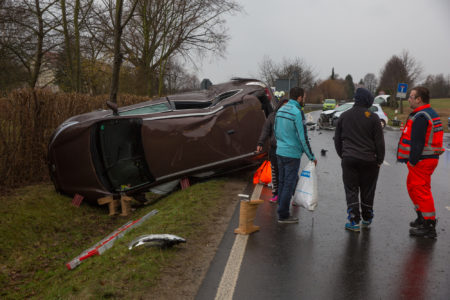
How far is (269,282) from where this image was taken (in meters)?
3.95

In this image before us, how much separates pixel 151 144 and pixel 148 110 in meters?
0.87

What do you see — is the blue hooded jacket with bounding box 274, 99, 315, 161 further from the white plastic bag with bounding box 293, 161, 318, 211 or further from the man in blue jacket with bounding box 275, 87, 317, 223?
the white plastic bag with bounding box 293, 161, 318, 211

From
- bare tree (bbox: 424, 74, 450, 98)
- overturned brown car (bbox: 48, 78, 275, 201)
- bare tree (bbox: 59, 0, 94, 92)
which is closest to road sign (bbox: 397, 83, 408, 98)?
bare tree (bbox: 59, 0, 94, 92)

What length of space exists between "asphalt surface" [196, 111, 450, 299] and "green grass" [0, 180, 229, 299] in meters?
0.63

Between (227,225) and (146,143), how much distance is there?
2.53m

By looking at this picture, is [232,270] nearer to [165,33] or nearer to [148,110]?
[148,110]

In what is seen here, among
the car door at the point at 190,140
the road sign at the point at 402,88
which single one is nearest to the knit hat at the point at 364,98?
the car door at the point at 190,140

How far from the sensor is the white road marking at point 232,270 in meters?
A: 3.69

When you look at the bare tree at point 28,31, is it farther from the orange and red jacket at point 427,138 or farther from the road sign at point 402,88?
the road sign at point 402,88

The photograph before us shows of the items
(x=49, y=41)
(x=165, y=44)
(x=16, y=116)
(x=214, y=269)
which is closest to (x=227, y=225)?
(x=214, y=269)

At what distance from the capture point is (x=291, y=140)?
5754mm

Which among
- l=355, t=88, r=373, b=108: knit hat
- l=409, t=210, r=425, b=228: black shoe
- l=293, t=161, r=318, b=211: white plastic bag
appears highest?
l=355, t=88, r=373, b=108: knit hat

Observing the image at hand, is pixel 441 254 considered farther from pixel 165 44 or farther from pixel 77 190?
pixel 165 44

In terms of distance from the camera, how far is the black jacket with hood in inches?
208
